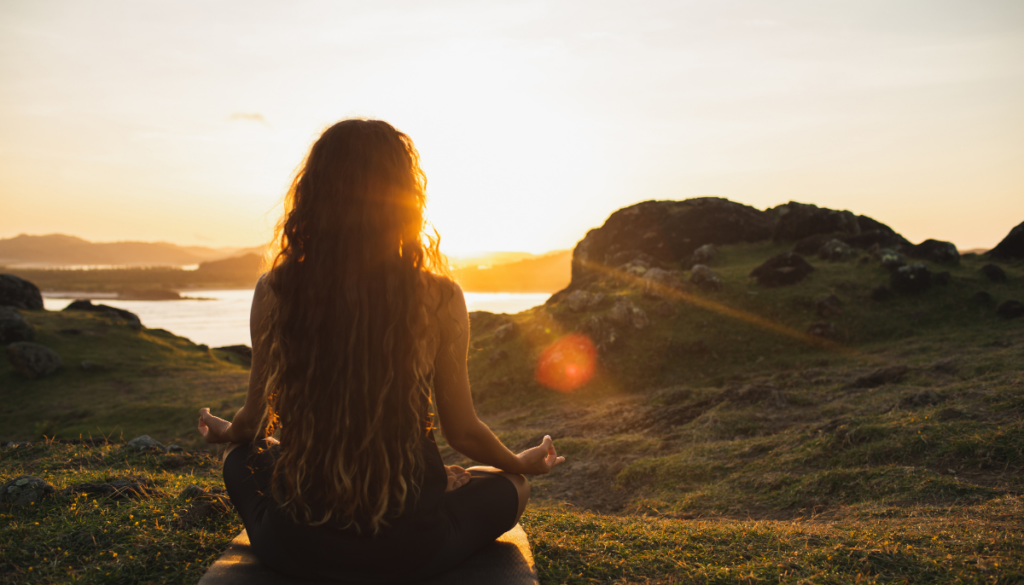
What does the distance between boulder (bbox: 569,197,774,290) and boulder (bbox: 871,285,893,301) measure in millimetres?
7639

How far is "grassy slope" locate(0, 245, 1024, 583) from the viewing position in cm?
360

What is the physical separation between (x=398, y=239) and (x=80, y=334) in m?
30.3

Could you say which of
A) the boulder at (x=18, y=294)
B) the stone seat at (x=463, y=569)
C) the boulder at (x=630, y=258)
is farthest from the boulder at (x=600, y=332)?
the boulder at (x=18, y=294)

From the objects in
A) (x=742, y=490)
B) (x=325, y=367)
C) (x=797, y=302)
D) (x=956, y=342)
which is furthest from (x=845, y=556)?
(x=797, y=302)

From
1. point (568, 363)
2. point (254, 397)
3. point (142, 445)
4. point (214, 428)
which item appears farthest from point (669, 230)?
point (254, 397)

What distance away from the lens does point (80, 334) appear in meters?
25.2

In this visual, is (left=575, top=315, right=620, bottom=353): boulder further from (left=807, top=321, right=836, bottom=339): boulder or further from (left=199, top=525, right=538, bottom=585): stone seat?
(left=199, top=525, right=538, bottom=585): stone seat

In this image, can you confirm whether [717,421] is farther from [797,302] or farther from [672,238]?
[672,238]

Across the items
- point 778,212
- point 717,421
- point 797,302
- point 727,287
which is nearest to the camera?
point 717,421

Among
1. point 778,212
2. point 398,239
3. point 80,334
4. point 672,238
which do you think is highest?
point 778,212

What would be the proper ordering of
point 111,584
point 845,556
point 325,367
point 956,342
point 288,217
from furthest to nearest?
point 956,342, point 845,556, point 111,584, point 288,217, point 325,367

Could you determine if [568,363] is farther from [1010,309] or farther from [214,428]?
[214,428]

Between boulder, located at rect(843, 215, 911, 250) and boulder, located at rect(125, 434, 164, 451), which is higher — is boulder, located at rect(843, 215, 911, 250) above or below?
above

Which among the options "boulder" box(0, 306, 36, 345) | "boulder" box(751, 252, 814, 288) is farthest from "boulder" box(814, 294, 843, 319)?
"boulder" box(0, 306, 36, 345)
